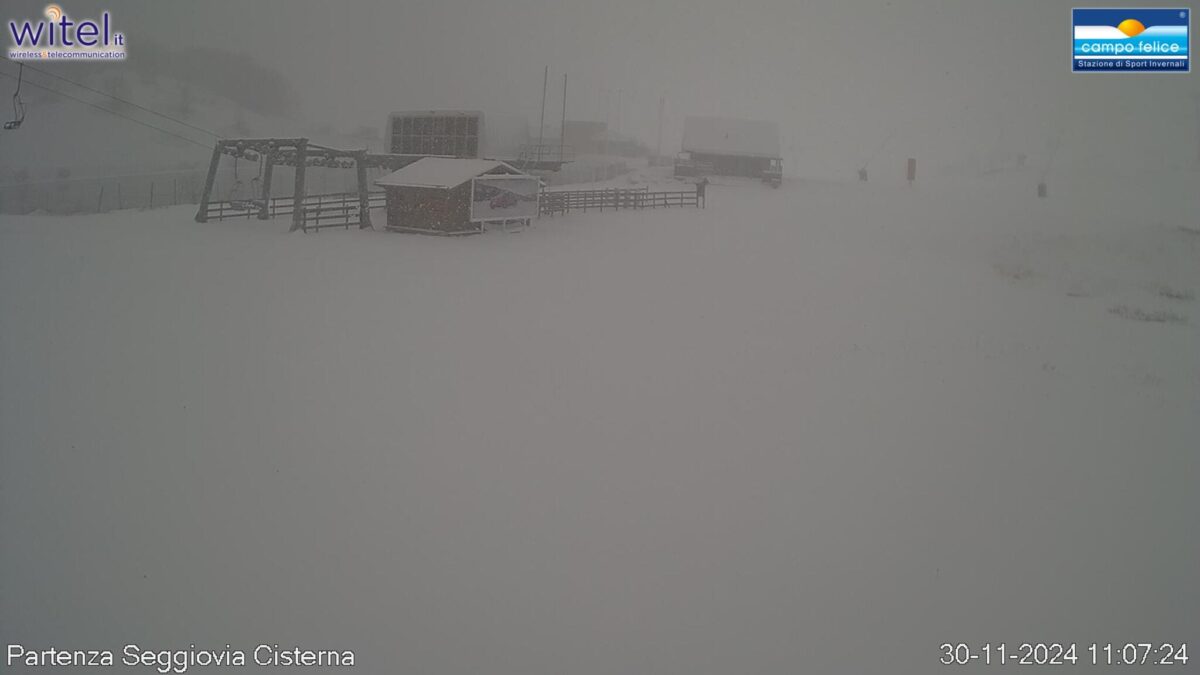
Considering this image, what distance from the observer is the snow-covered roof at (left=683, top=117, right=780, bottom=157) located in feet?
158

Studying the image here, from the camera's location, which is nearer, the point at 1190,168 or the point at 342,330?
the point at 342,330

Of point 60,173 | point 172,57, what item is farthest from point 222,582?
point 172,57

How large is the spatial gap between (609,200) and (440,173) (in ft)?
35.6

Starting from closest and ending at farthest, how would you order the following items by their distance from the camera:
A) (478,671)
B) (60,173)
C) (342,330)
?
(478,671), (342,330), (60,173)

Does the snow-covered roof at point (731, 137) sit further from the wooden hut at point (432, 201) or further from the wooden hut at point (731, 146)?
the wooden hut at point (432, 201)

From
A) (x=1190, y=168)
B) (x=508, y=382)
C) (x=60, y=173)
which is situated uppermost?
(x=1190, y=168)

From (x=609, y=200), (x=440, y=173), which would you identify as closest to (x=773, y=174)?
(x=609, y=200)

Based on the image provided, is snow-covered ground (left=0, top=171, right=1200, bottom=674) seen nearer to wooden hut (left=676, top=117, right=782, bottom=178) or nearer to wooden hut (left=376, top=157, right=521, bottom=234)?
wooden hut (left=376, top=157, right=521, bottom=234)

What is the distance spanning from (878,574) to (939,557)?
69cm

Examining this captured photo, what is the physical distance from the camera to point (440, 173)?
78.2 feet

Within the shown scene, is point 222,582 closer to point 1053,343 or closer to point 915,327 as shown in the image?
point 915,327

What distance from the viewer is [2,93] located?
36.0 metres
